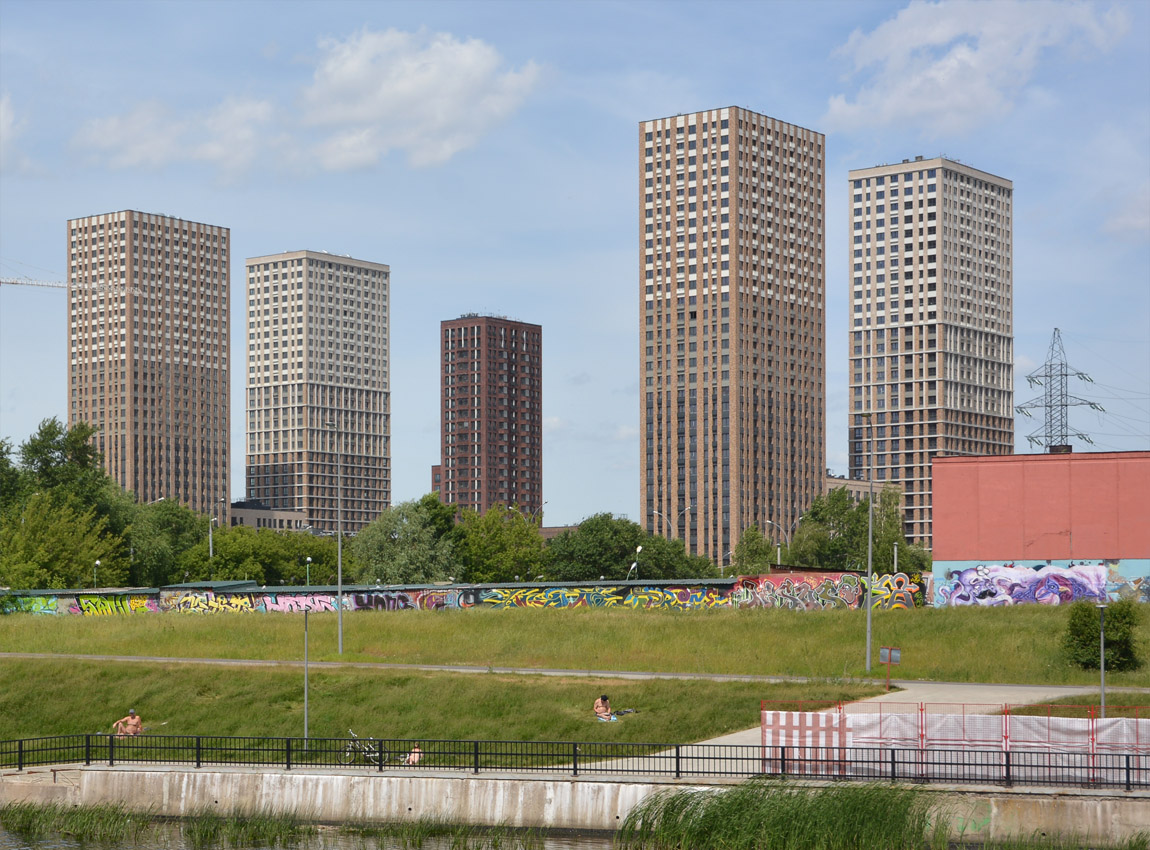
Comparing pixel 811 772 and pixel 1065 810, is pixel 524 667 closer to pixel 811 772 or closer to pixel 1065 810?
pixel 811 772

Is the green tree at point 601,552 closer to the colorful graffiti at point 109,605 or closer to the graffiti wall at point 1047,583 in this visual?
the colorful graffiti at point 109,605

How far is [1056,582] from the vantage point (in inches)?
2913

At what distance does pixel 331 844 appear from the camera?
3222 cm

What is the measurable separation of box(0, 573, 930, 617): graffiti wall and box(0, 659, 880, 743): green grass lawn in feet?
78.3

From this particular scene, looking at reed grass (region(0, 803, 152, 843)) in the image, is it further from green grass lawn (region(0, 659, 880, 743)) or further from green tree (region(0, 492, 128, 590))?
green tree (region(0, 492, 128, 590))

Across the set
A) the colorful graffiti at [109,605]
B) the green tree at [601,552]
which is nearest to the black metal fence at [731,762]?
the colorful graffiti at [109,605]

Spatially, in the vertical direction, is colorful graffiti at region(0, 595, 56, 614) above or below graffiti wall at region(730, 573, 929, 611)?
below

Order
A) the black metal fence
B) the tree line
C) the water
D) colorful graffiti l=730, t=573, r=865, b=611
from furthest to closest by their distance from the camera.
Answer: the tree line, colorful graffiti l=730, t=573, r=865, b=611, the black metal fence, the water

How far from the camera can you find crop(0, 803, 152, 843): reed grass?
33406 millimetres

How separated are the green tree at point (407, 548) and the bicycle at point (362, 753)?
8477 centimetres

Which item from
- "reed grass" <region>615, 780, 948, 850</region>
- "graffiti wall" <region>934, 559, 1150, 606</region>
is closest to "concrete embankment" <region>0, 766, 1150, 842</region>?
"reed grass" <region>615, 780, 948, 850</region>

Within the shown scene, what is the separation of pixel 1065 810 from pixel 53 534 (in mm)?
87729

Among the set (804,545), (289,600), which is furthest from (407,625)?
(804,545)

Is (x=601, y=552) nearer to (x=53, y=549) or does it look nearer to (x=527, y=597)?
(x=53, y=549)
